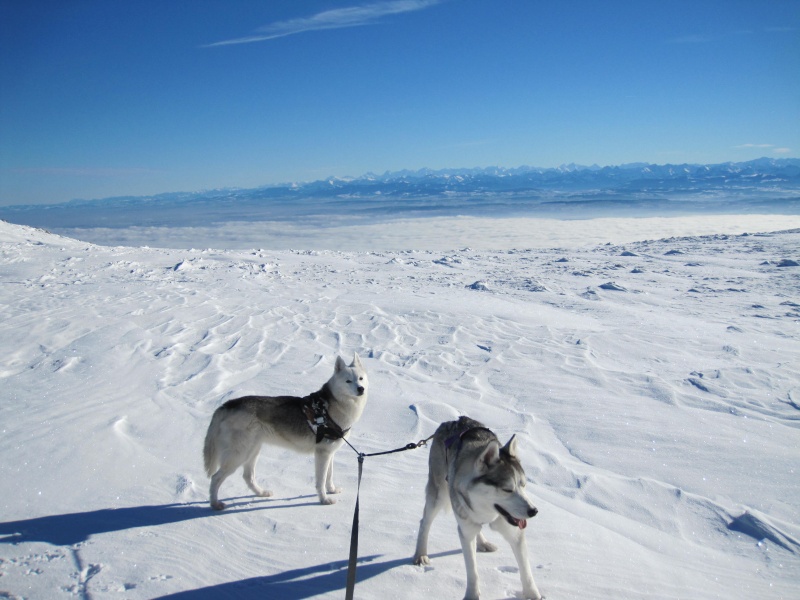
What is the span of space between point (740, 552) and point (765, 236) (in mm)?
25093

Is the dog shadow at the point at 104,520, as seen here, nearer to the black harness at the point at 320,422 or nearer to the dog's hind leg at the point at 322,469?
the dog's hind leg at the point at 322,469

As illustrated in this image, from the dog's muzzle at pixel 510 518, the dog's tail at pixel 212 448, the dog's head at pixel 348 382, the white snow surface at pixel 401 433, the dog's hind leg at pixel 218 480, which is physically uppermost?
the dog's head at pixel 348 382

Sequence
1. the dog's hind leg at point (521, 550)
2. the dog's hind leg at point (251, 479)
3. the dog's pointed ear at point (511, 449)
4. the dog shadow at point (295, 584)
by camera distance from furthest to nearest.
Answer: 1. the dog's hind leg at point (251, 479)
2. the dog shadow at point (295, 584)
3. the dog's hind leg at point (521, 550)
4. the dog's pointed ear at point (511, 449)

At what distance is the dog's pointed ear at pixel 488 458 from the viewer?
2.66m

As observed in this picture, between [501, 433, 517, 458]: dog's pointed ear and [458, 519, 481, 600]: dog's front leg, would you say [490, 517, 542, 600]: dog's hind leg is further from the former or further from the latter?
[501, 433, 517, 458]: dog's pointed ear

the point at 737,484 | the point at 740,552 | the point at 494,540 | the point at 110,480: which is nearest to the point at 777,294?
the point at 737,484

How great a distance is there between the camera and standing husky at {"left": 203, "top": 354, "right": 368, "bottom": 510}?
404 centimetres

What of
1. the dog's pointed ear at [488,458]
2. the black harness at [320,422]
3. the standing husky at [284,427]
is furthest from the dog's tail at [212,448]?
the dog's pointed ear at [488,458]

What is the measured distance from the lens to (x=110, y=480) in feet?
14.9

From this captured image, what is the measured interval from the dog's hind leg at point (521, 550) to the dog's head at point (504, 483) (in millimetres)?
166

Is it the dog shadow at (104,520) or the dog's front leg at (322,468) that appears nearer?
the dog shadow at (104,520)

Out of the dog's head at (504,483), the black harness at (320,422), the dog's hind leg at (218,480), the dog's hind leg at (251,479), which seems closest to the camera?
the dog's head at (504,483)

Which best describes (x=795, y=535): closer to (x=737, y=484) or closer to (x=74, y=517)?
(x=737, y=484)

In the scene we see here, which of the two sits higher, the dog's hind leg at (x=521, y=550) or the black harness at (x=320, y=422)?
the black harness at (x=320, y=422)
